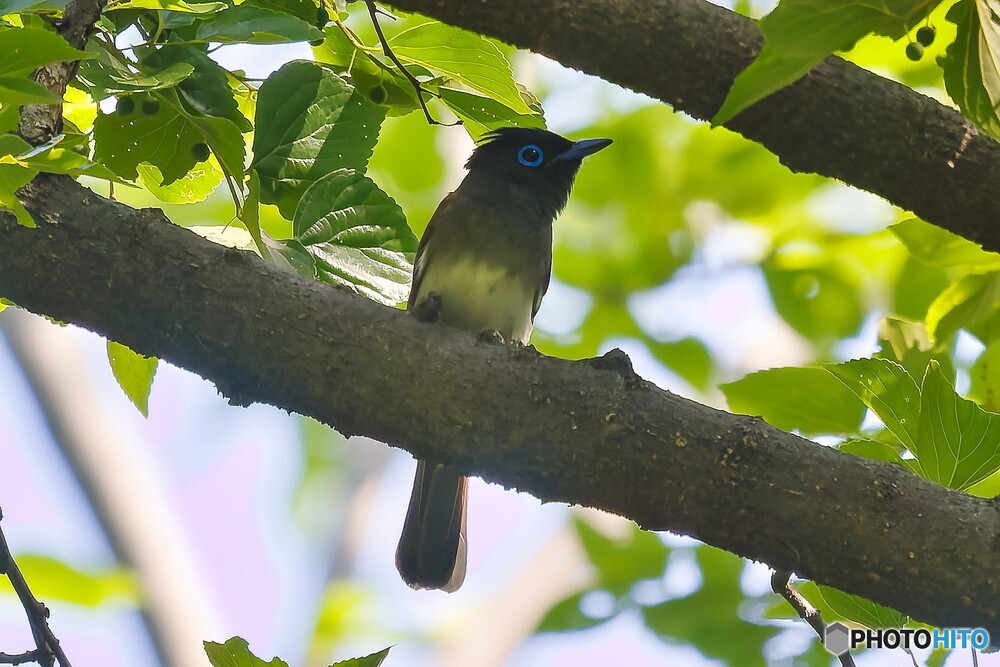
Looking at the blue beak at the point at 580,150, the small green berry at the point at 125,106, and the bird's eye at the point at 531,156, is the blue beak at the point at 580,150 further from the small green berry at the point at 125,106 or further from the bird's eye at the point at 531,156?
the small green berry at the point at 125,106

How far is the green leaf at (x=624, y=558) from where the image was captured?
348 centimetres

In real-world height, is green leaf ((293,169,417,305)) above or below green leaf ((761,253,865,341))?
below

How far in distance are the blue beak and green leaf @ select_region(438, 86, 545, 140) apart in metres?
1.42

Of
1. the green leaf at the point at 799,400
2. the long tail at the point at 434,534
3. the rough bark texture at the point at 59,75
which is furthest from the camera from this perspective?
the long tail at the point at 434,534

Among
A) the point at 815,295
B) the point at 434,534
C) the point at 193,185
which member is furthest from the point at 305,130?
the point at 815,295

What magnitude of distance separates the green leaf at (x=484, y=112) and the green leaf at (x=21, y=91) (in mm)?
1134

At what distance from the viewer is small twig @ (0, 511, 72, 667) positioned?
1.81 metres

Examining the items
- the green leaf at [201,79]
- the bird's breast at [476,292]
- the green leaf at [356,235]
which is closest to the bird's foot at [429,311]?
the green leaf at [356,235]

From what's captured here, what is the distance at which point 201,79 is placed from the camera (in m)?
2.01

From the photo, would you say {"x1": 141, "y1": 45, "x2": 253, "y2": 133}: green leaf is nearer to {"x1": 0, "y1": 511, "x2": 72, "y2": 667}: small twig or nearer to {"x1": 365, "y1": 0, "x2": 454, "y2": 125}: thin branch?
{"x1": 365, "y1": 0, "x2": 454, "y2": 125}: thin branch

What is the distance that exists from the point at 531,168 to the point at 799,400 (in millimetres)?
1876

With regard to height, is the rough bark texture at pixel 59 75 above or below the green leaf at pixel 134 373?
above

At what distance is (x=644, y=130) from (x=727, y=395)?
8.12 feet

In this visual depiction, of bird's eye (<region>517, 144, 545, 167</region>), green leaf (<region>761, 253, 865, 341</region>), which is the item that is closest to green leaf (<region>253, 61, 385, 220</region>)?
bird's eye (<region>517, 144, 545, 167</region>)
